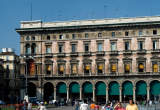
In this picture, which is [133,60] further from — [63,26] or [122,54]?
[63,26]

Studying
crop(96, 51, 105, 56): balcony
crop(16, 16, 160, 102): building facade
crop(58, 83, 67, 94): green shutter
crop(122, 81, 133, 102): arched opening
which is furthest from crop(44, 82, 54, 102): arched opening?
crop(122, 81, 133, 102): arched opening

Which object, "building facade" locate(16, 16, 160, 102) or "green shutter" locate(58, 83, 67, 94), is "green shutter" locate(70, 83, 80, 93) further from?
"green shutter" locate(58, 83, 67, 94)

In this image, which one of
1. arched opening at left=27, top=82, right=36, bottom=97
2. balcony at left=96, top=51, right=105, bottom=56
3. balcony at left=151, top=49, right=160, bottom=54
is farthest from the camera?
arched opening at left=27, top=82, right=36, bottom=97

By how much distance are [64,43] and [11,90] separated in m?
35.4

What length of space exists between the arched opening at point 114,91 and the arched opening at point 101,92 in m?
1.30

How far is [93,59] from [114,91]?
8.21 m

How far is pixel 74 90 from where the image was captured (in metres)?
81.8

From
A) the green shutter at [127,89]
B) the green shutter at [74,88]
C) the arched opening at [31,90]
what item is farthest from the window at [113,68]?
the arched opening at [31,90]

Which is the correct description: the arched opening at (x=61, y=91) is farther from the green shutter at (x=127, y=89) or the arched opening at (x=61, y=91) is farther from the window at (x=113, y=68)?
the green shutter at (x=127, y=89)

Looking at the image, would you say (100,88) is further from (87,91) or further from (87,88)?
(87,91)

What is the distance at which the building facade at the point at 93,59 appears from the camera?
78.9 m

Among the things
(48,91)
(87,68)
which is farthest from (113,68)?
(48,91)

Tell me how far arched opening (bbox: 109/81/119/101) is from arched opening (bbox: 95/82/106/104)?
1.30 m

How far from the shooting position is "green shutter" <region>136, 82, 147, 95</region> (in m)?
78.2
